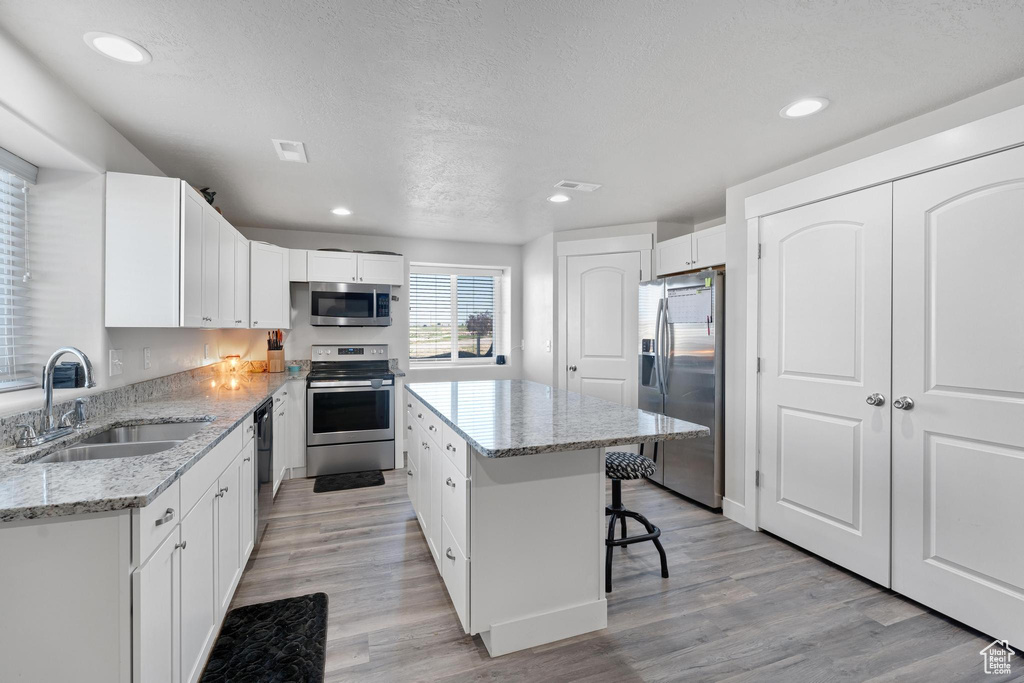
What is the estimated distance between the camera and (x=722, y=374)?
3.19 m

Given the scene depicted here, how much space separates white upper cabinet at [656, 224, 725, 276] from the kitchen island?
6.04 feet

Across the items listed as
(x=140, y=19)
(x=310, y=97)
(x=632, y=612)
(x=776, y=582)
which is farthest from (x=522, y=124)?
(x=776, y=582)

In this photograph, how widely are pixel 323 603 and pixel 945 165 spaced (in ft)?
11.1

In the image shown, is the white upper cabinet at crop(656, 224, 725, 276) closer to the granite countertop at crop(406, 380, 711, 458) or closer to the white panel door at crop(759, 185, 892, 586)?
the white panel door at crop(759, 185, 892, 586)

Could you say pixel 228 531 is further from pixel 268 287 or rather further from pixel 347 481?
pixel 268 287

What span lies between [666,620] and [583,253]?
3158 millimetres

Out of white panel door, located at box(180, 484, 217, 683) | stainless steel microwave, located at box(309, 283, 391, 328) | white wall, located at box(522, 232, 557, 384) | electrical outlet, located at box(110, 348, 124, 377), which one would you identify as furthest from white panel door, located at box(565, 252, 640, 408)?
electrical outlet, located at box(110, 348, 124, 377)

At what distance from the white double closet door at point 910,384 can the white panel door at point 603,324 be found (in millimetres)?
1473

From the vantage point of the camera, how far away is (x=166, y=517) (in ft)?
4.30

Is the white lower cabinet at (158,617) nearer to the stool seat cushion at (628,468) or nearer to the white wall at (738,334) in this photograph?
the stool seat cushion at (628,468)

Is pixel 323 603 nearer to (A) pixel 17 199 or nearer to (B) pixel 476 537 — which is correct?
(B) pixel 476 537

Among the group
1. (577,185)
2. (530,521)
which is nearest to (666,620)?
(530,521)

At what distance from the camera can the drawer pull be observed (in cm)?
127

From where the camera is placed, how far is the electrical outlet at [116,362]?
7.25ft
